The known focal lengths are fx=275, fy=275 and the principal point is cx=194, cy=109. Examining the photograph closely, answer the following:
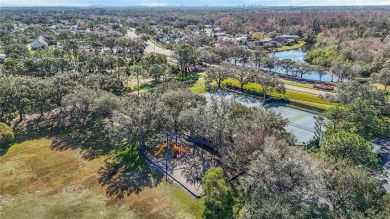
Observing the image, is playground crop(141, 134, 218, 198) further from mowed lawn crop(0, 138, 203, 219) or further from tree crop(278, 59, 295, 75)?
tree crop(278, 59, 295, 75)

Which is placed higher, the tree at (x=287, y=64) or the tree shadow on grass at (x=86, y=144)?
the tree at (x=287, y=64)

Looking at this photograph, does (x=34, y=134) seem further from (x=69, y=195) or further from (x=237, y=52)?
(x=237, y=52)

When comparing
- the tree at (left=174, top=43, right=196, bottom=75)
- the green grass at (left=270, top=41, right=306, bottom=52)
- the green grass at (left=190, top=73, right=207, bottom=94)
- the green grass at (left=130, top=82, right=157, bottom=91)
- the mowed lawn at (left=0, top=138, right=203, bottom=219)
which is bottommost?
the mowed lawn at (left=0, top=138, right=203, bottom=219)

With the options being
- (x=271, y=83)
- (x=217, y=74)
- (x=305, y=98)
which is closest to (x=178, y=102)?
(x=271, y=83)

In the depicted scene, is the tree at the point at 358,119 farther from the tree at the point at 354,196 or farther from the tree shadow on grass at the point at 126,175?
the tree shadow on grass at the point at 126,175

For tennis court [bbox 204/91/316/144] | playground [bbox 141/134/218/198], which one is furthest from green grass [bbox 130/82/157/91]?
playground [bbox 141/134/218/198]

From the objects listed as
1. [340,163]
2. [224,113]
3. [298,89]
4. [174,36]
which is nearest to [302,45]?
[174,36]

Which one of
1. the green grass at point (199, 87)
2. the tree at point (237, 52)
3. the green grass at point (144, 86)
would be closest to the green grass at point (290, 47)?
the tree at point (237, 52)
